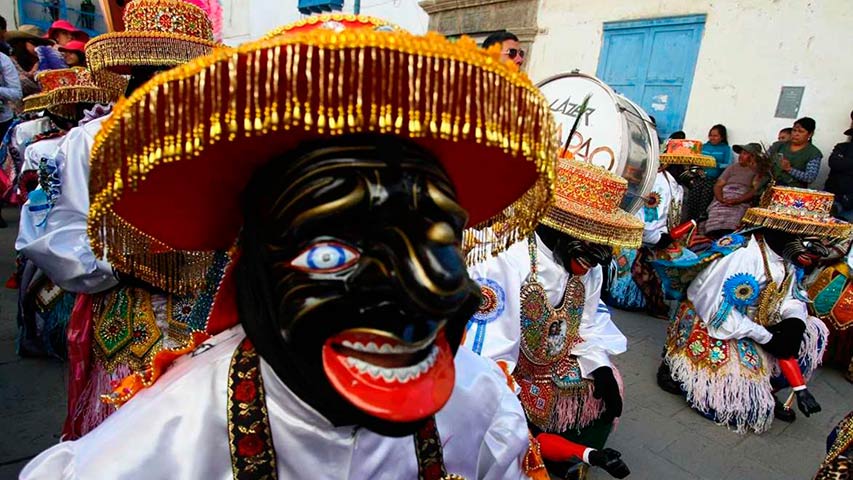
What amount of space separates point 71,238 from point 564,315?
2.17 metres

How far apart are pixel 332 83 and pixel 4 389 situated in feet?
12.3

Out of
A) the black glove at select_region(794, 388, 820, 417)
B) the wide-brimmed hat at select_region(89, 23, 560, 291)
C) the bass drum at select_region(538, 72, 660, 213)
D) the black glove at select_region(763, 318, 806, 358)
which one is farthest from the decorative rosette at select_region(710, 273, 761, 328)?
the wide-brimmed hat at select_region(89, 23, 560, 291)

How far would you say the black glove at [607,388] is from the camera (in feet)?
8.69

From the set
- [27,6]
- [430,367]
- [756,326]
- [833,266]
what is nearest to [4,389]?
[430,367]

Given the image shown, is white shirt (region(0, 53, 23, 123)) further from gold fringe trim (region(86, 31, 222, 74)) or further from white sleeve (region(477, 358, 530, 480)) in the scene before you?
white sleeve (region(477, 358, 530, 480))

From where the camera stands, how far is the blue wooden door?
6.90 metres

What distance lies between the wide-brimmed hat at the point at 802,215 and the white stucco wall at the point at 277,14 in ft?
29.4

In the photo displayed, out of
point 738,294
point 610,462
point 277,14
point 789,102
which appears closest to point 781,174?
point 789,102

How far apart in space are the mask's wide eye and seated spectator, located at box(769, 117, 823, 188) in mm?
6141

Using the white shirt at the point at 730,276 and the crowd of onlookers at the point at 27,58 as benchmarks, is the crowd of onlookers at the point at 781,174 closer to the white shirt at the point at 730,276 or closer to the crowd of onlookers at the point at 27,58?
the white shirt at the point at 730,276

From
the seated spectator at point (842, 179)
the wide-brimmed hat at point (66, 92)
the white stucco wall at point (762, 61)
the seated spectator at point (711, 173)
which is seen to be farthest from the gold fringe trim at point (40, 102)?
the white stucco wall at point (762, 61)

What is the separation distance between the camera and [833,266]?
16.0ft

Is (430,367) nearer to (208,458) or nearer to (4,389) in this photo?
(208,458)

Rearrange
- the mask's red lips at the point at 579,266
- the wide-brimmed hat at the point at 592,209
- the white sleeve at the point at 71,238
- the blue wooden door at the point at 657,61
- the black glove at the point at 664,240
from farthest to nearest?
the blue wooden door at the point at 657,61, the black glove at the point at 664,240, the mask's red lips at the point at 579,266, the wide-brimmed hat at the point at 592,209, the white sleeve at the point at 71,238
